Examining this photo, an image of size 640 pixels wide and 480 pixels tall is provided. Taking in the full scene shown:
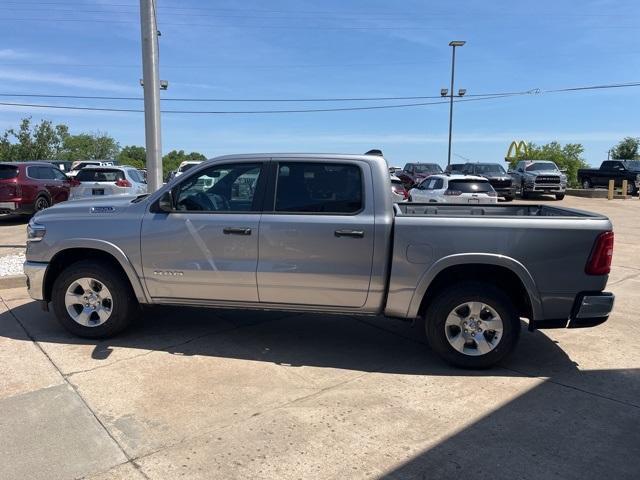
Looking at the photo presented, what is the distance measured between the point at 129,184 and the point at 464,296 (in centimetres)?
1277

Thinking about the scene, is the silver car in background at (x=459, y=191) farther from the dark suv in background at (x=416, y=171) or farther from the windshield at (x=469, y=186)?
the dark suv in background at (x=416, y=171)

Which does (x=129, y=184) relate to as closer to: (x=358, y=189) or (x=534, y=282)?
(x=358, y=189)

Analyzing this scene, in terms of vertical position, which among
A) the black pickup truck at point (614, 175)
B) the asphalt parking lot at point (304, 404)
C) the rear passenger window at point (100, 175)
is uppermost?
the black pickup truck at point (614, 175)

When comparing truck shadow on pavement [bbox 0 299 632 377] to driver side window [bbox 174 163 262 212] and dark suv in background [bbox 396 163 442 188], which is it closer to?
driver side window [bbox 174 163 262 212]

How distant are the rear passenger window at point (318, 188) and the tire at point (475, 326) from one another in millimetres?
1107

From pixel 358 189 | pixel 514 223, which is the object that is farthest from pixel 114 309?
pixel 514 223

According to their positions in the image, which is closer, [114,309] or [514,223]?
[514,223]

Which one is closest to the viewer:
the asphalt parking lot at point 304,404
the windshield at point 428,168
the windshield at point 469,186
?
the asphalt parking lot at point 304,404

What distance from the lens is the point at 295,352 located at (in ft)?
16.2

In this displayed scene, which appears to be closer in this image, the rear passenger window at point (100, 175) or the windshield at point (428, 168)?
the rear passenger window at point (100, 175)

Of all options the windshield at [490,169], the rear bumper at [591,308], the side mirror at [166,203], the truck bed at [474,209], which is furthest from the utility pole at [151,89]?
the windshield at [490,169]

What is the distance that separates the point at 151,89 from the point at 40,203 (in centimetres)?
817

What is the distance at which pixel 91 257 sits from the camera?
513 centimetres

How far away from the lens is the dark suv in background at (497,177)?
23516 millimetres
